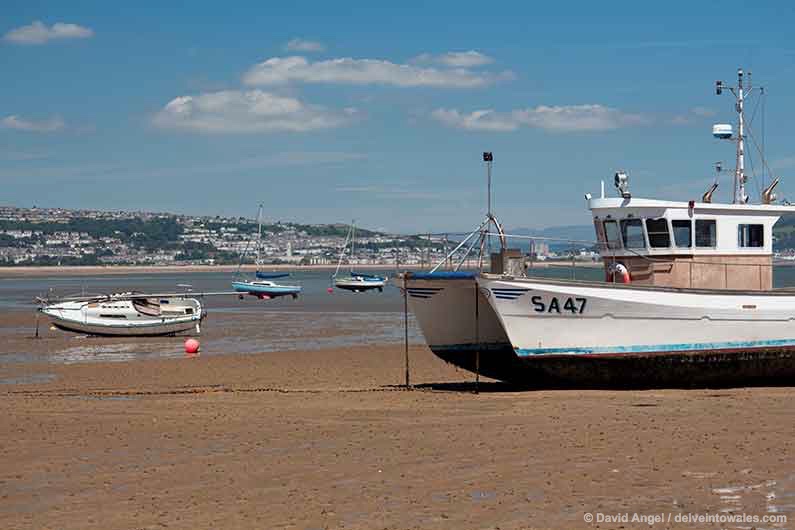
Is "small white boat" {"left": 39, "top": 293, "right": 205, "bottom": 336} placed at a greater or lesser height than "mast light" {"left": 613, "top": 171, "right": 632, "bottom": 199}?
lesser

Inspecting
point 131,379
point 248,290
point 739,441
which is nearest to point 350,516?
point 739,441

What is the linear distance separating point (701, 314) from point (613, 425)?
5.67 metres

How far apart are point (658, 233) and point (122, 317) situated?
2464 centimetres

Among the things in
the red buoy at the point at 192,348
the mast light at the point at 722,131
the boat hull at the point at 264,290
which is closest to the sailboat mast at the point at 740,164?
the mast light at the point at 722,131

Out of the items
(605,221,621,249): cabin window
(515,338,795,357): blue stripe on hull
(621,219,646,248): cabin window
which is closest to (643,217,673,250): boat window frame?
(621,219,646,248): cabin window

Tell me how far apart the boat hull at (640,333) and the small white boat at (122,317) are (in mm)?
22176

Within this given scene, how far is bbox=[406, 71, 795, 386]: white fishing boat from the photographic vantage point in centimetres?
1980

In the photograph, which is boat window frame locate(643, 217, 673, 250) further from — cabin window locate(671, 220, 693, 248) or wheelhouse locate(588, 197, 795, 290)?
cabin window locate(671, 220, 693, 248)

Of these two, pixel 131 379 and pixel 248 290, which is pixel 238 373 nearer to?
pixel 131 379

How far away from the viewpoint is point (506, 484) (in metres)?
11.7

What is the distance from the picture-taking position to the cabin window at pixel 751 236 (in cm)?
2205

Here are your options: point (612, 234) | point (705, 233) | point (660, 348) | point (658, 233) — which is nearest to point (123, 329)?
point (612, 234)

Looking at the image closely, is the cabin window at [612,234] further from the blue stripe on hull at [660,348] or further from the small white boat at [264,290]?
the small white boat at [264,290]

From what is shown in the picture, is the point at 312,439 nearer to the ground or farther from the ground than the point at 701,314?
nearer to the ground
